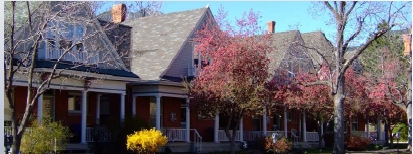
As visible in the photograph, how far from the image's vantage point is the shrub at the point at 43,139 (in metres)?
19.8

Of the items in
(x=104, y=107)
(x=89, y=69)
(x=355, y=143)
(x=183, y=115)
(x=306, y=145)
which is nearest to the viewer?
(x=89, y=69)

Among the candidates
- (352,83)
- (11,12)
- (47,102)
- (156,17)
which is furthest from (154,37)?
(11,12)

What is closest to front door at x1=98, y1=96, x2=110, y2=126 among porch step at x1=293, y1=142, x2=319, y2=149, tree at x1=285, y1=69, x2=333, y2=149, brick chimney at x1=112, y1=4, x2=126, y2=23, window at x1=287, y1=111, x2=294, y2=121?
brick chimney at x1=112, y1=4, x2=126, y2=23

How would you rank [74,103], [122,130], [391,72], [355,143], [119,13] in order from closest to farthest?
[119,13]
[122,130]
[74,103]
[391,72]
[355,143]

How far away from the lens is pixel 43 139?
794 inches

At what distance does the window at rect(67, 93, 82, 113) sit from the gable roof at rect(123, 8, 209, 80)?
299 centimetres

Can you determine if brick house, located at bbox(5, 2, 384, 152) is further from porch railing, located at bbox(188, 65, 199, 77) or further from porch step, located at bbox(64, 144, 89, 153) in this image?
porch step, located at bbox(64, 144, 89, 153)

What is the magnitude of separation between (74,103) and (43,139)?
280 inches

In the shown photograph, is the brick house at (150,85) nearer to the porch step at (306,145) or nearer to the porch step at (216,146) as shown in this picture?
the porch step at (216,146)

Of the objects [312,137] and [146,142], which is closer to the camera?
[146,142]

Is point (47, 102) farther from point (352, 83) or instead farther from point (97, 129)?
point (352, 83)

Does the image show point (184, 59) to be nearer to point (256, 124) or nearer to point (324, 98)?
point (324, 98)

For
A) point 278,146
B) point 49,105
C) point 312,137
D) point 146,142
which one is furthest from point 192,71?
point 312,137

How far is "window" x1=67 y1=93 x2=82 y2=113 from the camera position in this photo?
27.0 metres
